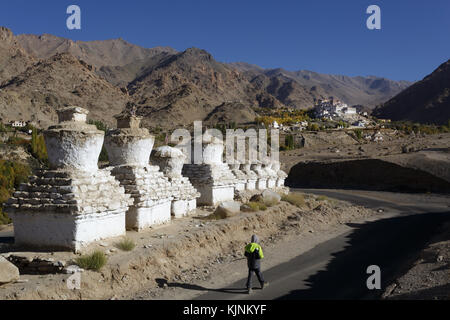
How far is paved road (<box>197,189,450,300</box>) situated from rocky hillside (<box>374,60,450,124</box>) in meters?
88.2

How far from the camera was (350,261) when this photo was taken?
457 inches

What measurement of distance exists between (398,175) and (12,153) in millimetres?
37115

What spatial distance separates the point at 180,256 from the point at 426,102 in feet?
384

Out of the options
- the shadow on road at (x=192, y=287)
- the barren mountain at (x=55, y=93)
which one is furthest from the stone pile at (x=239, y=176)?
the barren mountain at (x=55, y=93)

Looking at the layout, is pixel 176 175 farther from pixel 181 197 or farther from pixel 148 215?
pixel 148 215

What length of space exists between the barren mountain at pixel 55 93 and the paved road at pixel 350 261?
6559cm

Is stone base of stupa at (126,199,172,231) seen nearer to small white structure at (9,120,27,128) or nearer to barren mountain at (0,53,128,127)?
small white structure at (9,120,27,128)

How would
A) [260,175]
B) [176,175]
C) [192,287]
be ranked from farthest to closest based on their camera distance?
[260,175] → [176,175] → [192,287]

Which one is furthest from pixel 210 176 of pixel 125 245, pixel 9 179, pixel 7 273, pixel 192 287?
pixel 9 179

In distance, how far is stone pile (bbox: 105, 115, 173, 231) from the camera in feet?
36.4

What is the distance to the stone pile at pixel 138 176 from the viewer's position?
36.4 ft

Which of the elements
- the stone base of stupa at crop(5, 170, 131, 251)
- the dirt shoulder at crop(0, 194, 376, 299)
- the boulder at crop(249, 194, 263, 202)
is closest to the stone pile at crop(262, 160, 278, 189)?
the boulder at crop(249, 194, 263, 202)

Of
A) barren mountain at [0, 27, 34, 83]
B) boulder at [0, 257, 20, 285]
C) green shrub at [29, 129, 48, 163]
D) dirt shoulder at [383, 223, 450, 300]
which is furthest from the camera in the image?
barren mountain at [0, 27, 34, 83]

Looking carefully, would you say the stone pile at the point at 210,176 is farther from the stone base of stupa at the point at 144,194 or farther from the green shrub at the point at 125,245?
the green shrub at the point at 125,245
